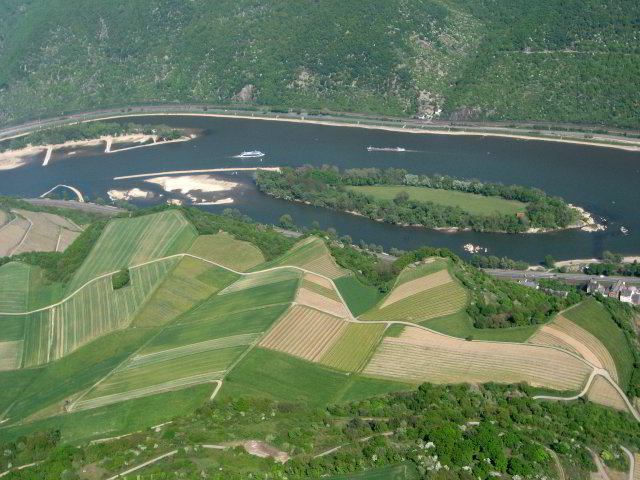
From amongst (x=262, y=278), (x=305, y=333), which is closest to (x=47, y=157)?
(x=262, y=278)

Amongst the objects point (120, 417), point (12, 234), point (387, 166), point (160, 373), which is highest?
point (120, 417)

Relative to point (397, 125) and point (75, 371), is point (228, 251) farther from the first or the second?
point (397, 125)

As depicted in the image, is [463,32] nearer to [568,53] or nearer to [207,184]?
[568,53]

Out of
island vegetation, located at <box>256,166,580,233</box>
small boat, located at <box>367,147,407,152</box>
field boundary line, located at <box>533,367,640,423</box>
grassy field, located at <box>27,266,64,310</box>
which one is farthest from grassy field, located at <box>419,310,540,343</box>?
small boat, located at <box>367,147,407,152</box>

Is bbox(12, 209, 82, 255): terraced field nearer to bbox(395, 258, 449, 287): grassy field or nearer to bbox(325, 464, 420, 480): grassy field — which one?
bbox(395, 258, 449, 287): grassy field

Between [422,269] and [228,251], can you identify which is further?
[228,251]

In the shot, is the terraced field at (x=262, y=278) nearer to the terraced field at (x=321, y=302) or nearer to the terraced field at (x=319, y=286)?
the terraced field at (x=319, y=286)
